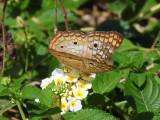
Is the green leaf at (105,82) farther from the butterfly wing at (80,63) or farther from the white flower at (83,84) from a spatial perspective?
the butterfly wing at (80,63)

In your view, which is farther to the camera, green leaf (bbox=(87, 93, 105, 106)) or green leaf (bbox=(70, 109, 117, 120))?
green leaf (bbox=(87, 93, 105, 106))

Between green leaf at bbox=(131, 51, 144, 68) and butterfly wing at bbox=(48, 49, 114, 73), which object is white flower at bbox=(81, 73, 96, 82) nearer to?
butterfly wing at bbox=(48, 49, 114, 73)

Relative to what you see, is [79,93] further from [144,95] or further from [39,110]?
[144,95]

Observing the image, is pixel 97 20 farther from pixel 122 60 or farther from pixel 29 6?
pixel 122 60

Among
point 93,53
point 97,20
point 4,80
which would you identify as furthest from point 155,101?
point 97,20

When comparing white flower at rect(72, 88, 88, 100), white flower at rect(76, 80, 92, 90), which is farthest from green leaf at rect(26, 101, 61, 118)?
white flower at rect(76, 80, 92, 90)

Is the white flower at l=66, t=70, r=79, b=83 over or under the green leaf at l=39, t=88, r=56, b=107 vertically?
over

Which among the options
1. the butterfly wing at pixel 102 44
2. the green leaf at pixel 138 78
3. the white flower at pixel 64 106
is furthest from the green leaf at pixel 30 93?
the green leaf at pixel 138 78
